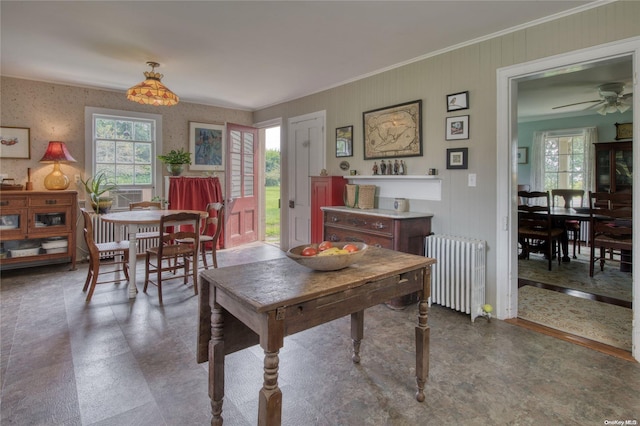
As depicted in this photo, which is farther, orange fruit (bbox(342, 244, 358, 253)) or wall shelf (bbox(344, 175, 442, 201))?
wall shelf (bbox(344, 175, 442, 201))

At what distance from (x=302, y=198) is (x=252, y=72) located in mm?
1967

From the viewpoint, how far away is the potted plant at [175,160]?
530 cm

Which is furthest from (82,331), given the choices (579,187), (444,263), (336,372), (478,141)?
(579,187)

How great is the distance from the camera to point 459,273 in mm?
3125

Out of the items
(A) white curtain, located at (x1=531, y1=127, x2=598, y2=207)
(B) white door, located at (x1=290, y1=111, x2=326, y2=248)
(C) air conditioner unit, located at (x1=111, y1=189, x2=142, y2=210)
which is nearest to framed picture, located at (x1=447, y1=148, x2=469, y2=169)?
(B) white door, located at (x1=290, y1=111, x2=326, y2=248)

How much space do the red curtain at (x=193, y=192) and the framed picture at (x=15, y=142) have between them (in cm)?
180

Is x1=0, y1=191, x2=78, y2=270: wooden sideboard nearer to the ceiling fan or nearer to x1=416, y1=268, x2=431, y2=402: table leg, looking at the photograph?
x1=416, y1=268, x2=431, y2=402: table leg

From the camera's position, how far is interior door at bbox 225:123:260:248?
5750 mm

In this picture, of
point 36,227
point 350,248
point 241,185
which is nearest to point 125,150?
point 36,227

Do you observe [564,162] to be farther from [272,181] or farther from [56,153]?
[56,153]

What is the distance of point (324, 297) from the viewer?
1467 millimetres

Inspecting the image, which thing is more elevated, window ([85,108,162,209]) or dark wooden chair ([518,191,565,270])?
window ([85,108,162,209])

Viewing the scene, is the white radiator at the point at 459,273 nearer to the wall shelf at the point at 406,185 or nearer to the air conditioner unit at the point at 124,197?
the wall shelf at the point at 406,185

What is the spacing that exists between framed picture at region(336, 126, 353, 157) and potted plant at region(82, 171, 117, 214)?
324 centimetres
